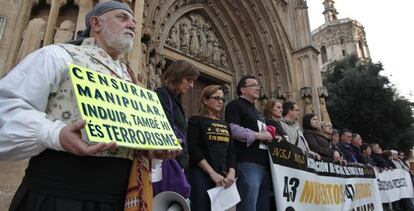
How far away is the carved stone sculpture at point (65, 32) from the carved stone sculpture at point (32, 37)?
1.54ft

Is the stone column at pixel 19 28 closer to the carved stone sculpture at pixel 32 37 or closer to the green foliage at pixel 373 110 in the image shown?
the carved stone sculpture at pixel 32 37

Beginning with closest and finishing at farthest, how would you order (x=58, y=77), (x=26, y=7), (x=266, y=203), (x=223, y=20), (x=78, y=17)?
1. (x=58, y=77)
2. (x=266, y=203)
3. (x=78, y=17)
4. (x=26, y=7)
5. (x=223, y=20)

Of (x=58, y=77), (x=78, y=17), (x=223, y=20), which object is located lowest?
(x=58, y=77)

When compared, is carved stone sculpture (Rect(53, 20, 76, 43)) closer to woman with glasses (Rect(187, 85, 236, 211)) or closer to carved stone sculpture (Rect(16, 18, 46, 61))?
carved stone sculpture (Rect(16, 18, 46, 61))

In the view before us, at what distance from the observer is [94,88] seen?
42.9 inches

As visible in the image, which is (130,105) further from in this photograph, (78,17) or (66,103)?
(78,17)

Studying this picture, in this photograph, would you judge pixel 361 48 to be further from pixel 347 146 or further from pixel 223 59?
pixel 347 146

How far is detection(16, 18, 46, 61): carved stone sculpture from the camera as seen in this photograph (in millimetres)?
4095

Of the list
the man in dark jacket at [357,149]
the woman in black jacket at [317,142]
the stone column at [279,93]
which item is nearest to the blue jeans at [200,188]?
the woman in black jacket at [317,142]

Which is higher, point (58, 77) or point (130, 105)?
point (58, 77)

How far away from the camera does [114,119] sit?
3.50 feet

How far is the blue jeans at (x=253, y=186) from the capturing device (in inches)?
113

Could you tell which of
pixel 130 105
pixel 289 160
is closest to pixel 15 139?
pixel 130 105

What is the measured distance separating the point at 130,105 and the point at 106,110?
154mm
